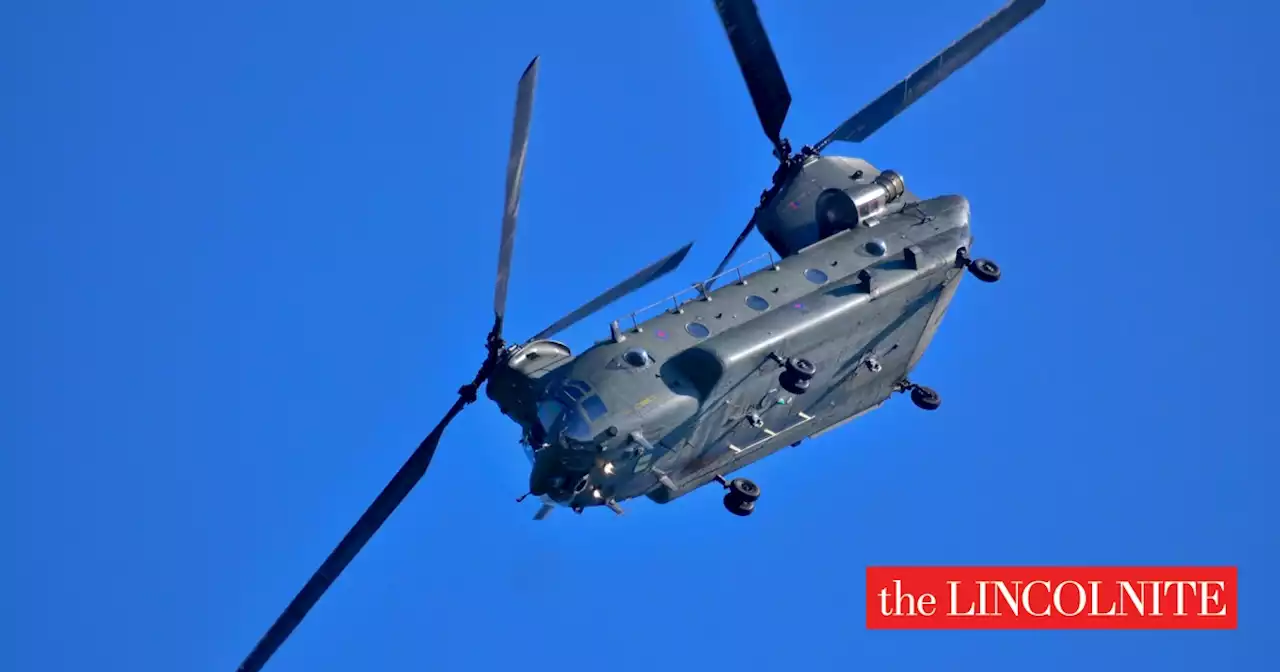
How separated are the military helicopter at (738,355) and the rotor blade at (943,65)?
6cm

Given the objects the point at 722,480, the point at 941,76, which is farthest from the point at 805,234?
the point at 722,480

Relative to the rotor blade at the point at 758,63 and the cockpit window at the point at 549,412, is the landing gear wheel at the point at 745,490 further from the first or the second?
the rotor blade at the point at 758,63

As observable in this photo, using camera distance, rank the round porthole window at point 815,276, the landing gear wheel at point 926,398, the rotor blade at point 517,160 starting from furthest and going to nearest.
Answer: the landing gear wheel at point 926,398, the round porthole window at point 815,276, the rotor blade at point 517,160

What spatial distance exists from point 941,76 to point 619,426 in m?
21.6

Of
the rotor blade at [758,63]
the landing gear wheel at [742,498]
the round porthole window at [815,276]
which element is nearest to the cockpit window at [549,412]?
the landing gear wheel at [742,498]

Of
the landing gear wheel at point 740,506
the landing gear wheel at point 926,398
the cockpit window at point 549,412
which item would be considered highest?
the landing gear wheel at point 926,398

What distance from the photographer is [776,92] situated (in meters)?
72.7

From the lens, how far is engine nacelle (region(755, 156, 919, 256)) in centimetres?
6956

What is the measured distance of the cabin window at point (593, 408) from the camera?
59719 mm

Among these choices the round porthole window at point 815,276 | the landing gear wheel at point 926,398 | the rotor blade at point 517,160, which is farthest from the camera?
the landing gear wheel at point 926,398

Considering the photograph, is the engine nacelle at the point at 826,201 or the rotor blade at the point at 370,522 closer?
the rotor blade at the point at 370,522

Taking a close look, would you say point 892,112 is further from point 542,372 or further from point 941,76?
point 542,372

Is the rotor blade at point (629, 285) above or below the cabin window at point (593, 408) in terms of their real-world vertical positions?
above

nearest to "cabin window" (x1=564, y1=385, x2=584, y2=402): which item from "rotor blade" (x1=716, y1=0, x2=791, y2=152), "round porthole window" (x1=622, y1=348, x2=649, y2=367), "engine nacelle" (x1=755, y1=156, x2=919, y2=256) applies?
"round porthole window" (x1=622, y1=348, x2=649, y2=367)
